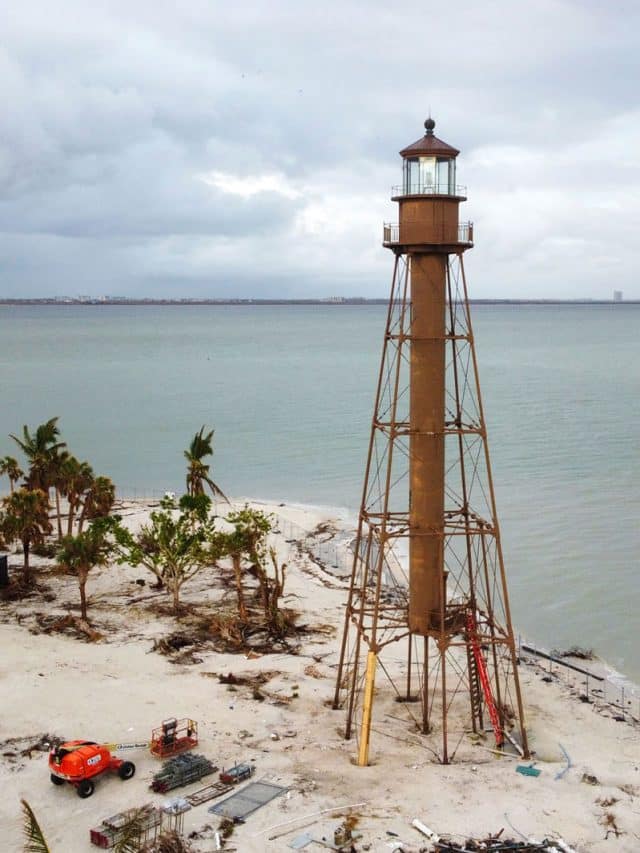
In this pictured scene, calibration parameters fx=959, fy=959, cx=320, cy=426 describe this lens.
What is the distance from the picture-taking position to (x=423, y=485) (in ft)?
89.1

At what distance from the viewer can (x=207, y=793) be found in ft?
77.2

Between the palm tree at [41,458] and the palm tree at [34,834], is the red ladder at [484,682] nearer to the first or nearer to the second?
the palm tree at [34,834]

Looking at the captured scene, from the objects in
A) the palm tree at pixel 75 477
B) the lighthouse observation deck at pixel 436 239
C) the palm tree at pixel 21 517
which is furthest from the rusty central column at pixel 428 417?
the palm tree at pixel 75 477

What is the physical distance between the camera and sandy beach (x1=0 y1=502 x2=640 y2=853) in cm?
2206

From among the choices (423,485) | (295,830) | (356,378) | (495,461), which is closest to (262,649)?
(423,485)

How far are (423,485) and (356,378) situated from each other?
121574 millimetres

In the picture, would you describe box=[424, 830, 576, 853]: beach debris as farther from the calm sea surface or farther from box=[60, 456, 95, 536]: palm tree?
box=[60, 456, 95, 536]: palm tree

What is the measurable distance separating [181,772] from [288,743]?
11.8 feet

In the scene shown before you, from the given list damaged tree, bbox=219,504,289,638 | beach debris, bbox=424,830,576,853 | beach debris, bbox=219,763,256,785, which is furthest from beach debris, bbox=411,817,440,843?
damaged tree, bbox=219,504,289,638

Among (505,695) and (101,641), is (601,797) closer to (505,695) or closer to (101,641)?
(505,695)

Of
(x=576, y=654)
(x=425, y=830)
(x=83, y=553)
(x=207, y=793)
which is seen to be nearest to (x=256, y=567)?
(x=83, y=553)

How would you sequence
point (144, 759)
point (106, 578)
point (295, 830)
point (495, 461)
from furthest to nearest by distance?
point (495, 461) < point (106, 578) < point (144, 759) < point (295, 830)

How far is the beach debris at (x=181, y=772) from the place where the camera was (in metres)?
23.8

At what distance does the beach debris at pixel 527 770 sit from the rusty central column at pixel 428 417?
438cm
